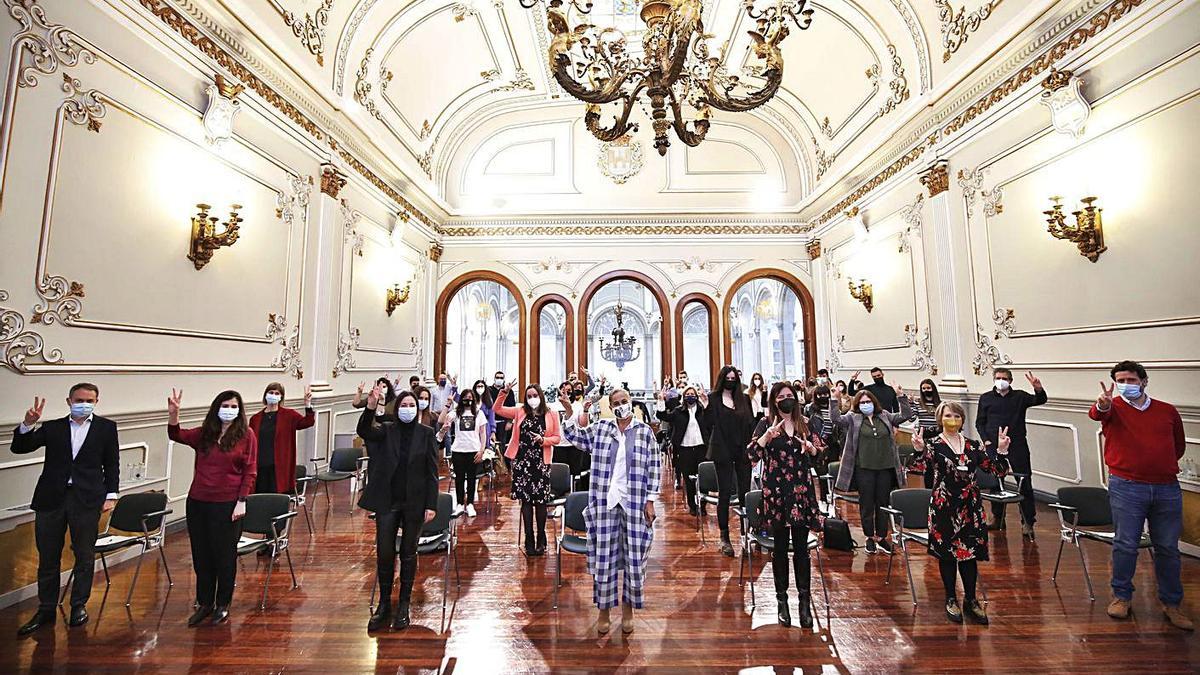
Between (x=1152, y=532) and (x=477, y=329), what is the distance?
51.3 ft

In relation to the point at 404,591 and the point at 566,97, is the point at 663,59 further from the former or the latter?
the point at 566,97

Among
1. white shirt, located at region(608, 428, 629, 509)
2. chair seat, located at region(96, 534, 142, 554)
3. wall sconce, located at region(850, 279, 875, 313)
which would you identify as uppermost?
wall sconce, located at region(850, 279, 875, 313)

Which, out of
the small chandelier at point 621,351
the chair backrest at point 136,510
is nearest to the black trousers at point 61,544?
the chair backrest at point 136,510

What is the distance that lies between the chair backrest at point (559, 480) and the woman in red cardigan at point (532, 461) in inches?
8.6

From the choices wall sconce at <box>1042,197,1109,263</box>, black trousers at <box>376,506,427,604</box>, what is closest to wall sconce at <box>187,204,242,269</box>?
black trousers at <box>376,506,427,604</box>

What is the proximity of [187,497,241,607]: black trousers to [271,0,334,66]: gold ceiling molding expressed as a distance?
17.6 feet

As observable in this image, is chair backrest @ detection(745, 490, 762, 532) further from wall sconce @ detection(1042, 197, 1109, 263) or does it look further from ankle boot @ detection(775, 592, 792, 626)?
wall sconce @ detection(1042, 197, 1109, 263)

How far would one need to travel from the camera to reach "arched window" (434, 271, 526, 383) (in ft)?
36.8

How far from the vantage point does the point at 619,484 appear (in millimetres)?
2988

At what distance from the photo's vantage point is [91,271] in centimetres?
389

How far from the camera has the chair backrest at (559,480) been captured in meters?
4.54

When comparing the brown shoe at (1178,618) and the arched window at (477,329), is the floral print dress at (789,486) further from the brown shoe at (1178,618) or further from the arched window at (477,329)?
the arched window at (477,329)

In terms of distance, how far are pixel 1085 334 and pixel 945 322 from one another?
6.01ft

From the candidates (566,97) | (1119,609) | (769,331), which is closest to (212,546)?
(1119,609)
